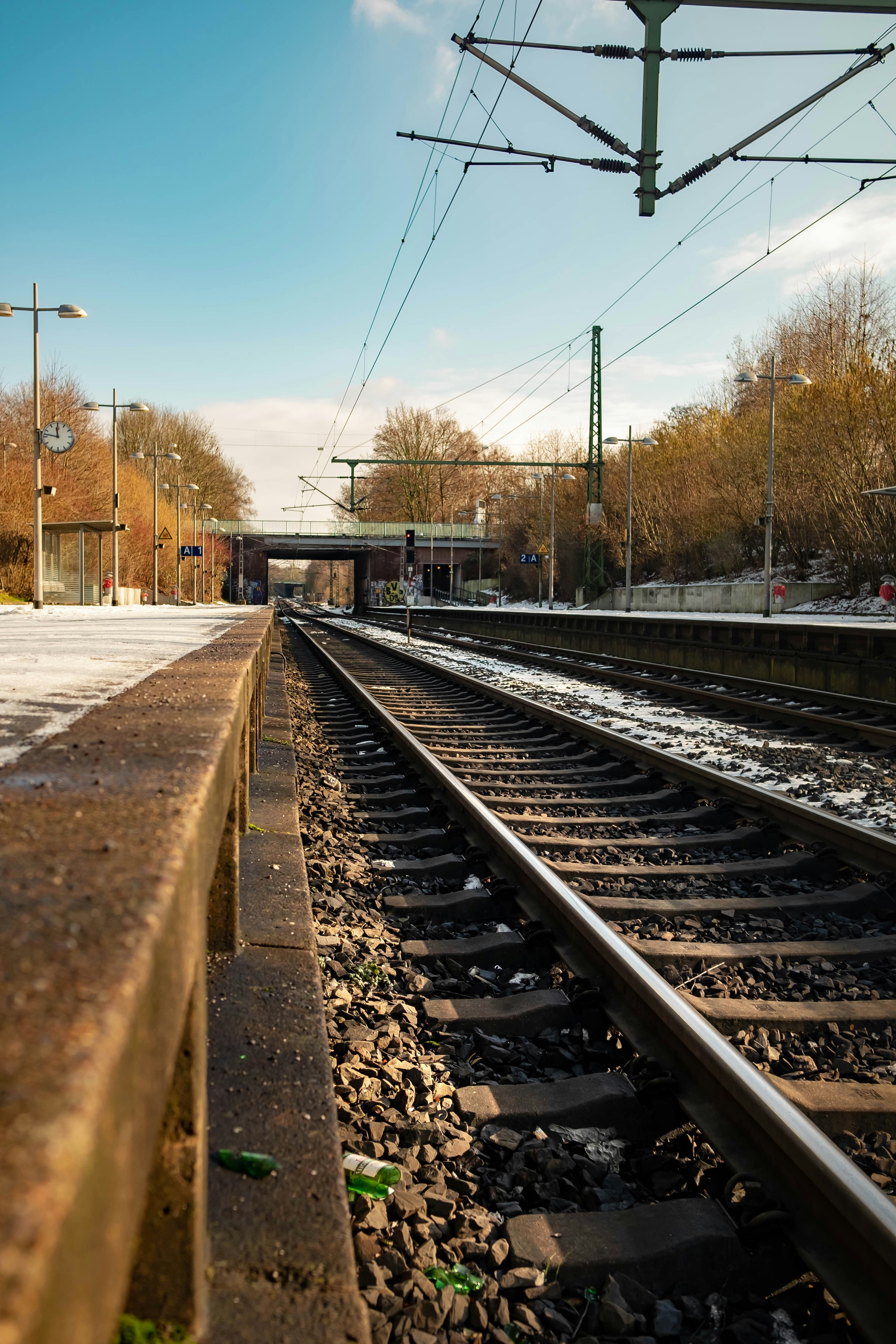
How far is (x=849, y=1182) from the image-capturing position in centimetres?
223

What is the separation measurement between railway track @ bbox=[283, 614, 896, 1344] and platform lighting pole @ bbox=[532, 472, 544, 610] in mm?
49855

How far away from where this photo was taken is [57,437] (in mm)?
25734

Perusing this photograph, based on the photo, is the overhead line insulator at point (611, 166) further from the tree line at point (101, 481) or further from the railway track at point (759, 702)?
the tree line at point (101, 481)

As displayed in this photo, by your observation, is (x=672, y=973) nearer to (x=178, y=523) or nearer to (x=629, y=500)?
(x=629, y=500)

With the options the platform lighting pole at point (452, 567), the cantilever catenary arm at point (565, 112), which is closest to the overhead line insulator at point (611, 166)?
the cantilever catenary arm at point (565, 112)

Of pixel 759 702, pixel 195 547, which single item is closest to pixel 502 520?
pixel 195 547

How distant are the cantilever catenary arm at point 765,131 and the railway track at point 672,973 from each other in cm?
709

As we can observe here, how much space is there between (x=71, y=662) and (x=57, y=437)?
2056 centimetres

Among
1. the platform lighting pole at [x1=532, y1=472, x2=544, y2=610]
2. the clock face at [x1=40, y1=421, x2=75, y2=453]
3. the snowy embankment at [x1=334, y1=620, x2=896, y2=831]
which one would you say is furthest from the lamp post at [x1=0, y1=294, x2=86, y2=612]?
the platform lighting pole at [x1=532, y1=472, x2=544, y2=610]

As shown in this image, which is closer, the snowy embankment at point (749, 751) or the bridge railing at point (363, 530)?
the snowy embankment at point (749, 751)

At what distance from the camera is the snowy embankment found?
7305 millimetres

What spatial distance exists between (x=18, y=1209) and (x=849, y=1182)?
2.14 m

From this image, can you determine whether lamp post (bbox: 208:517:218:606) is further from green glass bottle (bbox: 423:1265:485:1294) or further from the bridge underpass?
green glass bottle (bbox: 423:1265:485:1294)

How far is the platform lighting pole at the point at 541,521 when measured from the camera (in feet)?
196
